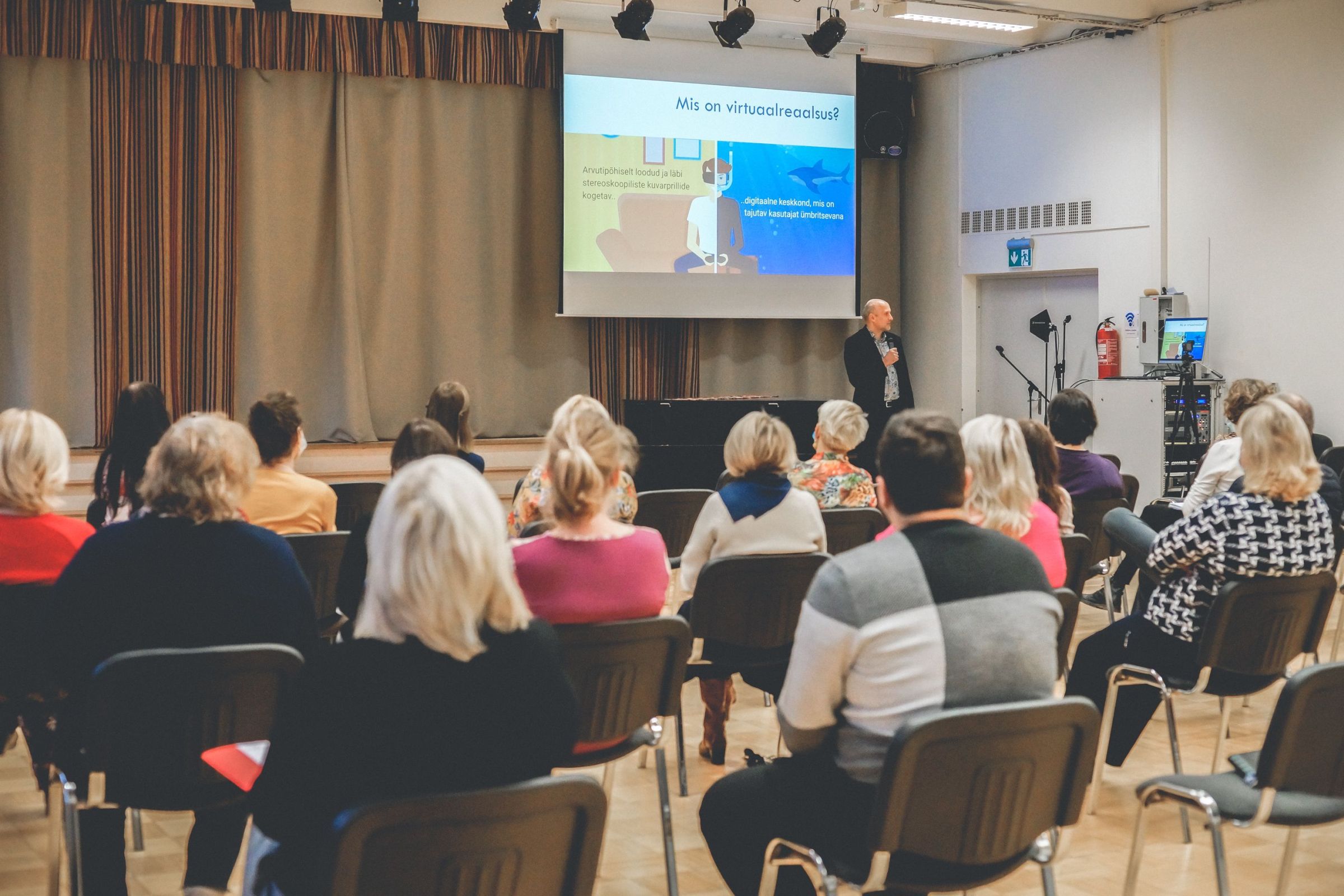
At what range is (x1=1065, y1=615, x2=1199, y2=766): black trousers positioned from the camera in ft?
12.2

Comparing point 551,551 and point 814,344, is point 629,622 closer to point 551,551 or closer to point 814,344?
point 551,551

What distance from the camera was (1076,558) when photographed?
4316 millimetres

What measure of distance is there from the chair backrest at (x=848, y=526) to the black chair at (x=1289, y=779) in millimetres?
2175

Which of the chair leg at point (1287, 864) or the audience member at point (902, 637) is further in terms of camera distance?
the chair leg at point (1287, 864)

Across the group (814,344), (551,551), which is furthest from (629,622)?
(814,344)

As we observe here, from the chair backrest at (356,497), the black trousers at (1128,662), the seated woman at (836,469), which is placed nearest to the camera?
the black trousers at (1128,662)

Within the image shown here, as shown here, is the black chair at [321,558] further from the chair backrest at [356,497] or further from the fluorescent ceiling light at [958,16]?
the fluorescent ceiling light at [958,16]

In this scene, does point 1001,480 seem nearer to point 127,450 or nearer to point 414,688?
point 414,688

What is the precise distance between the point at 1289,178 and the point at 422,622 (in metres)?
8.31

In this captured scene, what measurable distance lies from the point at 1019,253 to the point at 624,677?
825cm

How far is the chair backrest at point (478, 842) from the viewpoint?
171 cm

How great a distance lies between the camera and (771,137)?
33.0ft

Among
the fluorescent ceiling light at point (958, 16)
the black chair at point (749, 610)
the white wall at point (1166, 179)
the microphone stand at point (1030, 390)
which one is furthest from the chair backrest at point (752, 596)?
the microphone stand at point (1030, 390)

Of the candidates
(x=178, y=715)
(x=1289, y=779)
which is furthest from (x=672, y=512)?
(x=1289, y=779)
